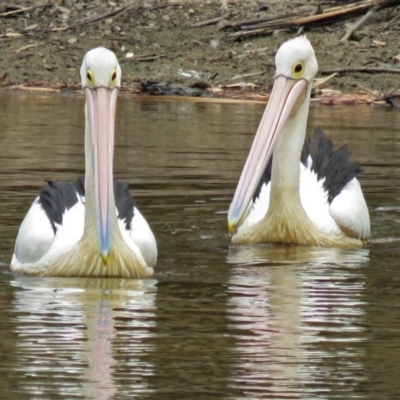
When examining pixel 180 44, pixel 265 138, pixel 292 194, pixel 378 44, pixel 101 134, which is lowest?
pixel 292 194

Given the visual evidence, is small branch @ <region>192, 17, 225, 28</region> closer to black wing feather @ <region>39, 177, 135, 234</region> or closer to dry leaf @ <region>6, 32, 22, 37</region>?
dry leaf @ <region>6, 32, 22, 37</region>

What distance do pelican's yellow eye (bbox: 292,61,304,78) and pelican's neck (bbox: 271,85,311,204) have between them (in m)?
0.15

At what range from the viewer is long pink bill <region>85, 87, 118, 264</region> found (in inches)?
266

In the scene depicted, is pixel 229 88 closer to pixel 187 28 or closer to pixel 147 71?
pixel 147 71

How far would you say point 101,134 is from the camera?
686 cm

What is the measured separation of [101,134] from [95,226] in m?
0.47

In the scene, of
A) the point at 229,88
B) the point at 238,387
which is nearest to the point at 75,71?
the point at 229,88

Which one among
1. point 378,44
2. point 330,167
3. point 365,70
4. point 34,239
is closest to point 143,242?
point 34,239

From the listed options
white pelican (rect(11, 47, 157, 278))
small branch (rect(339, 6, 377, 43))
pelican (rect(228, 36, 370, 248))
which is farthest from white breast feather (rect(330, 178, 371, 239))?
small branch (rect(339, 6, 377, 43))

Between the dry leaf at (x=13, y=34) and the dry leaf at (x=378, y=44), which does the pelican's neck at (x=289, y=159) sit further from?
the dry leaf at (x=13, y=34)

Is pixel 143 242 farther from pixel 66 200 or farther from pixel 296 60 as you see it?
pixel 296 60

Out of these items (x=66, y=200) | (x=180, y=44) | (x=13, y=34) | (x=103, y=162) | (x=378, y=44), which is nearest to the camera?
(x=103, y=162)

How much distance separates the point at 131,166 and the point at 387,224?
9.03ft

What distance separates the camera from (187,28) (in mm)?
18688
